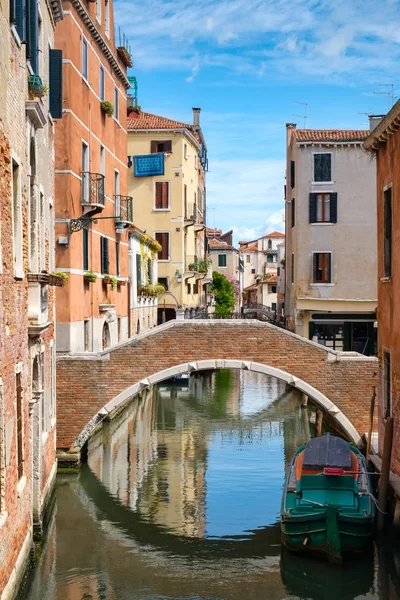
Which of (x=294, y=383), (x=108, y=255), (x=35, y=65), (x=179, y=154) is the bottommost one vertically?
(x=294, y=383)

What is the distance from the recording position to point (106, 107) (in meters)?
20.7

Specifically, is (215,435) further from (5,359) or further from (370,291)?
(5,359)

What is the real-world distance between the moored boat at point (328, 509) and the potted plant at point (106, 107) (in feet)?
38.3

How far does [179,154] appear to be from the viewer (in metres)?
34.1

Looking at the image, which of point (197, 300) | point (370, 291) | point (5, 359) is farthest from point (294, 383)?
point (197, 300)

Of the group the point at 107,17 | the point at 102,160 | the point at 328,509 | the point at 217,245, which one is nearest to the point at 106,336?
the point at 102,160

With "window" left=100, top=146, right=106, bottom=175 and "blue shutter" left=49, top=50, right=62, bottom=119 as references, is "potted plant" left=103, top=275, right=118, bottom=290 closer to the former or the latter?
"window" left=100, top=146, right=106, bottom=175

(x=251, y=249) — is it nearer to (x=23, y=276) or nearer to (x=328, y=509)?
(x=328, y=509)

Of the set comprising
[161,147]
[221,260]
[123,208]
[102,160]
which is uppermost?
[161,147]

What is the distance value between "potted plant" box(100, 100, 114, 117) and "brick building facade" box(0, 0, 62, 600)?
6910 millimetres

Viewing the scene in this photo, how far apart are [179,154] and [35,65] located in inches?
922

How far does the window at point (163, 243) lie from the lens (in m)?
34.6

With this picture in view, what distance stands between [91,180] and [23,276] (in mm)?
9155

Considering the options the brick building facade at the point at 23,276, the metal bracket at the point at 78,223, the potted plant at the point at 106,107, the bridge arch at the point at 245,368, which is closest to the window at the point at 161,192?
the potted plant at the point at 106,107
